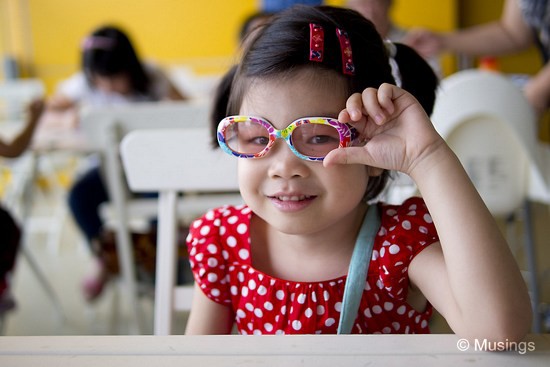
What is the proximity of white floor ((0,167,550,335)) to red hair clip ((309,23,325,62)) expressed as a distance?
1458 mm

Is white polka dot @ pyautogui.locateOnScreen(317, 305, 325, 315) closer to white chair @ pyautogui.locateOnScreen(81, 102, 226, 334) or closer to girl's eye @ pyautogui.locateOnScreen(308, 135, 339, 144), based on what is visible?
girl's eye @ pyautogui.locateOnScreen(308, 135, 339, 144)

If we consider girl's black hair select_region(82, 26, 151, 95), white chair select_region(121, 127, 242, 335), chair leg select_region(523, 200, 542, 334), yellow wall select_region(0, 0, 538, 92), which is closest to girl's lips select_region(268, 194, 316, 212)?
white chair select_region(121, 127, 242, 335)

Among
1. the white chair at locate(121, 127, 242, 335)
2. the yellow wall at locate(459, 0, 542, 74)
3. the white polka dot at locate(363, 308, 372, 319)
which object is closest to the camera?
the white polka dot at locate(363, 308, 372, 319)

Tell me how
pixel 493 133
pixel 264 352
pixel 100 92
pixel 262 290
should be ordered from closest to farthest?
pixel 264 352 → pixel 262 290 → pixel 493 133 → pixel 100 92

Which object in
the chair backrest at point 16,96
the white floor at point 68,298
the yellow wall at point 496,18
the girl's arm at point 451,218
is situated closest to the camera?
the girl's arm at point 451,218

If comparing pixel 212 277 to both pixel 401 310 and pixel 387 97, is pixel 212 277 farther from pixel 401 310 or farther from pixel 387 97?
pixel 387 97

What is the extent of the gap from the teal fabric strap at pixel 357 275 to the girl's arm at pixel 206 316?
19 centimetres

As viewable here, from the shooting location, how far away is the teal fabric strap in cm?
79

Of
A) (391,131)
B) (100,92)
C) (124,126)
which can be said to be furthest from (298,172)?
(100,92)

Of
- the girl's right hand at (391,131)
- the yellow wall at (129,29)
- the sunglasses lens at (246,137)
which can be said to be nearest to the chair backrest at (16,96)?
the yellow wall at (129,29)

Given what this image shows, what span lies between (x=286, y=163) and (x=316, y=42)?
0.52ft

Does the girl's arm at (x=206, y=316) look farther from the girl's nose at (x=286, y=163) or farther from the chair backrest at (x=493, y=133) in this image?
the chair backrest at (x=493, y=133)

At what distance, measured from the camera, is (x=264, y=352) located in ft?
1.67

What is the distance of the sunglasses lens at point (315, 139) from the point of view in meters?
0.70
